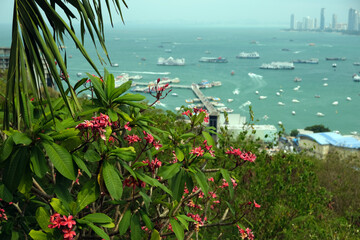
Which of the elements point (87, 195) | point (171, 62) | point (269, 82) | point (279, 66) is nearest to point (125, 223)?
point (87, 195)

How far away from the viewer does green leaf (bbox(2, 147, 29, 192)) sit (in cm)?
112

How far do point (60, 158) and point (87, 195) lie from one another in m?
0.19

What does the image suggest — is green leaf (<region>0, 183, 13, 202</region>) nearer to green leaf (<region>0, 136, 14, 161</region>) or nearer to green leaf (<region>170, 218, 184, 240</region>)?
green leaf (<region>0, 136, 14, 161</region>)

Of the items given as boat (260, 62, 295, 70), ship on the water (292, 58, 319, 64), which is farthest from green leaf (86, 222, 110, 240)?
ship on the water (292, 58, 319, 64)

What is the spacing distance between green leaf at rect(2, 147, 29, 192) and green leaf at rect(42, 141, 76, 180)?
0.08 m

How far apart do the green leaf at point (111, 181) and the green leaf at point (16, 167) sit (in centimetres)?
24

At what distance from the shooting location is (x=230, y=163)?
10.2ft

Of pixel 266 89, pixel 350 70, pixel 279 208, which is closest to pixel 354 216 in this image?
pixel 279 208

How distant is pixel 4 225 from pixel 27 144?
0.52m

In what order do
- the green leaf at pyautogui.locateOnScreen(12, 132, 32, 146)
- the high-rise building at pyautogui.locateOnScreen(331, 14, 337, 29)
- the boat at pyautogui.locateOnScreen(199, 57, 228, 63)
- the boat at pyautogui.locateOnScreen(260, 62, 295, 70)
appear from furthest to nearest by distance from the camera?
the high-rise building at pyautogui.locateOnScreen(331, 14, 337, 29) < the boat at pyautogui.locateOnScreen(199, 57, 228, 63) < the boat at pyautogui.locateOnScreen(260, 62, 295, 70) < the green leaf at pyautogui.locateOnScreen(12, 132, 32, 146)

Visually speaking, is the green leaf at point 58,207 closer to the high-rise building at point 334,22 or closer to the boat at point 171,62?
the boat at point 171,62

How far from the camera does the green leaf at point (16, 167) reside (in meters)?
1.12

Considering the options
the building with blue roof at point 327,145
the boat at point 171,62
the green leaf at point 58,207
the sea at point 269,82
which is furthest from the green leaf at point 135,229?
the boat at point 171,62

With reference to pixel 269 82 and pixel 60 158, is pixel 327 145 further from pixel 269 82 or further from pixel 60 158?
pixel 269 82
